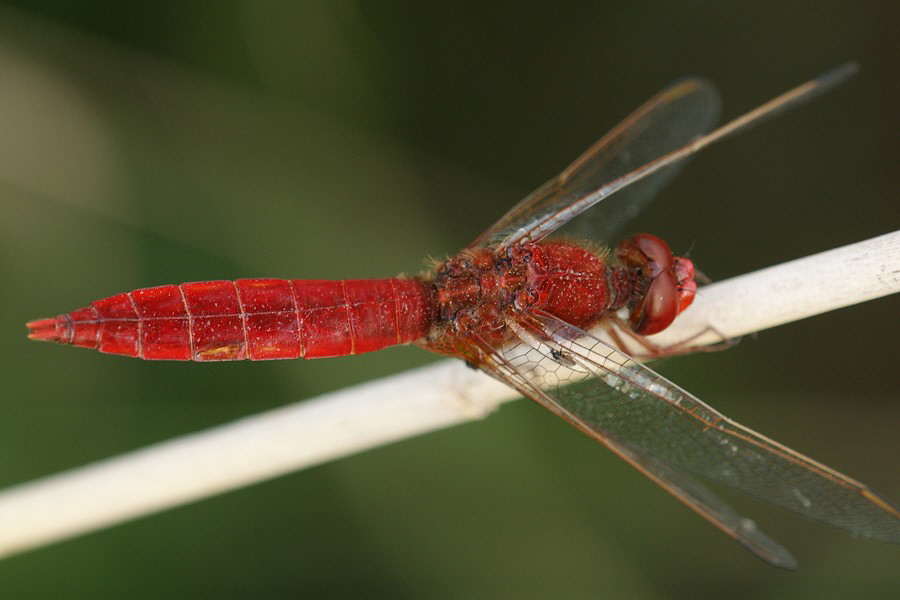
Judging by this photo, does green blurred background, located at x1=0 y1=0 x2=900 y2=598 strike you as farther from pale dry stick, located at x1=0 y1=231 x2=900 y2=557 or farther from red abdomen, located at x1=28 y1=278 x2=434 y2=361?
red abdomen, located at x1=28 y1=278 x2=434 y2=361

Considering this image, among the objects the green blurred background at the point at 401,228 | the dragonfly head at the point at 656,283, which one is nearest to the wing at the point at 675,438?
the dragonfly head at the point at 656,283

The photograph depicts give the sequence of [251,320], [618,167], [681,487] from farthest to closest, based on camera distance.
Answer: [618,167]
[251,320]
[681,487]

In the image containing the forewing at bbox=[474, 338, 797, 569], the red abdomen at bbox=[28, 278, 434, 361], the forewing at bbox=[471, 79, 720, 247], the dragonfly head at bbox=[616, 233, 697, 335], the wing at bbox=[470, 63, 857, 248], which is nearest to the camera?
the forewing at bbox=[474, 338, 797, 569]

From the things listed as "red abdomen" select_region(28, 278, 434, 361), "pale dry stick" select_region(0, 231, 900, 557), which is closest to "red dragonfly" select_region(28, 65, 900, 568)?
"red abdomen" select_region(28, 278, 434, 361)

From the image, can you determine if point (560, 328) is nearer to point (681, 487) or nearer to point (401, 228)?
point (681, 487)

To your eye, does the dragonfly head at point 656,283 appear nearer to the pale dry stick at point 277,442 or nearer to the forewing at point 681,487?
the pale dry stick at point 277,442

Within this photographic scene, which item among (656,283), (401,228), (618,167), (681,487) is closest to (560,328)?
(656,283)
